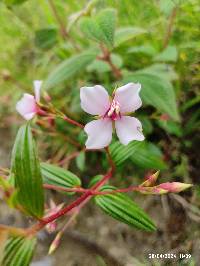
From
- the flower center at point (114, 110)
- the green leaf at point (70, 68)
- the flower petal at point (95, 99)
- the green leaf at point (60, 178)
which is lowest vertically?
the green leaf at point (60, 178)

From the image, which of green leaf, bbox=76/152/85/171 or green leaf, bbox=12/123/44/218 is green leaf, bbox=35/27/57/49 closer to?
green leaf, bbox=76/152/85/171

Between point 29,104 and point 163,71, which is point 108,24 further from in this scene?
point 163,71

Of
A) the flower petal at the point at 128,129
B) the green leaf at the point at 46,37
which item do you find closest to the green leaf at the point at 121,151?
the flower petal at the point at 128,129

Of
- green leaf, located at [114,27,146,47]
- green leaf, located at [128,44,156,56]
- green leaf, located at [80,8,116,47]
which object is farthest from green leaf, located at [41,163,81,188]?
green leaf, located at [128,44,156,56]

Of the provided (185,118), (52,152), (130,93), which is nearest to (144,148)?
(185,118)

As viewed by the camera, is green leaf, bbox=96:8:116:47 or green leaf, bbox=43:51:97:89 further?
green leaf, bbox=43:51:97:89

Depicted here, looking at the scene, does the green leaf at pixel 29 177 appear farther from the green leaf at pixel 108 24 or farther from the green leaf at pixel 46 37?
the green leaf at pixel 46 37

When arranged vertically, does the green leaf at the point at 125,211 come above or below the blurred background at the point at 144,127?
above
